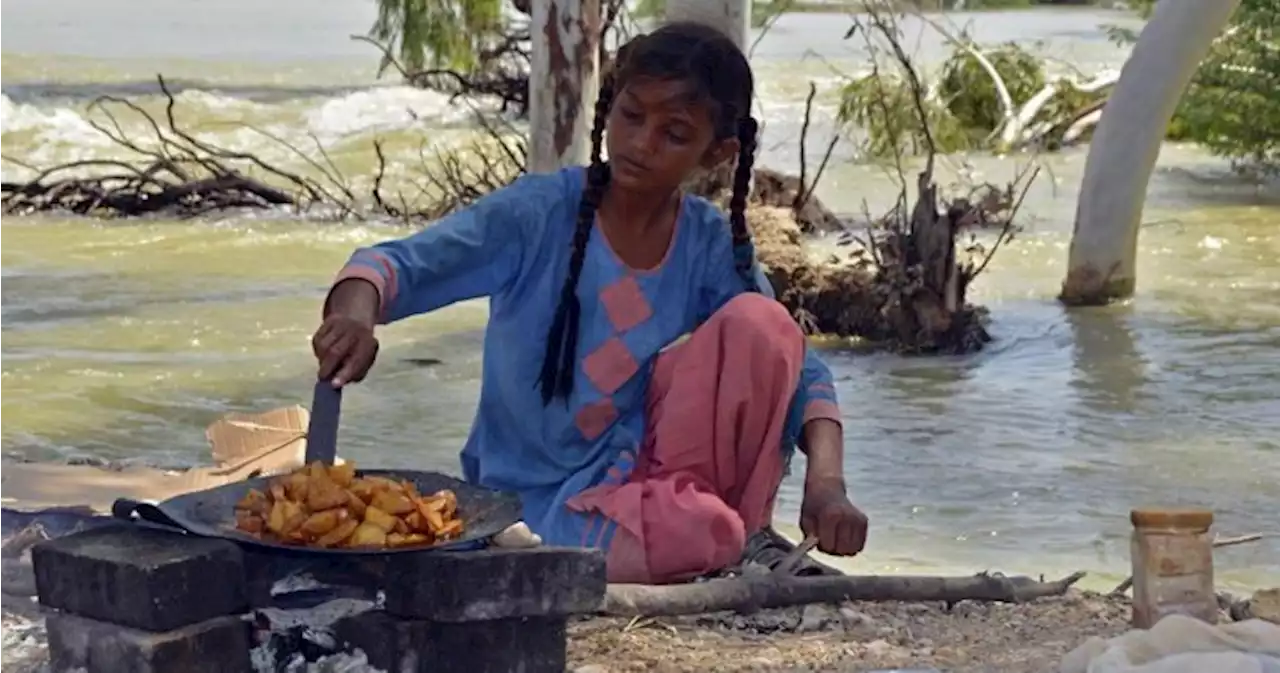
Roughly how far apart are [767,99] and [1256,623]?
15.8m

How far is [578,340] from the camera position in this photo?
330 centimetres

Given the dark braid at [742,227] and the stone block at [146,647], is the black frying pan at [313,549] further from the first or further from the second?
the dark braid at [742,227]

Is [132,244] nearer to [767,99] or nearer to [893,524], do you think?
[893,524]

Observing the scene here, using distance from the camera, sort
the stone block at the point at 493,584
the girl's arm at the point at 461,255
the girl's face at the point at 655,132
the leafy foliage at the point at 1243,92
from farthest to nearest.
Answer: the leafy foliage at the point at 1243,92 → the girl's face at the point at 655,132 → the girl's arm at the point at 461,255 → the stone block at the point at 493,584

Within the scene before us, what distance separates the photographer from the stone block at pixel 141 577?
2.44 metres

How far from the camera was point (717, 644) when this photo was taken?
10.3ft

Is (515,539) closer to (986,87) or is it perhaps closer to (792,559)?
(792,559)

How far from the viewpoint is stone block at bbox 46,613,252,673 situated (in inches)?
96.7

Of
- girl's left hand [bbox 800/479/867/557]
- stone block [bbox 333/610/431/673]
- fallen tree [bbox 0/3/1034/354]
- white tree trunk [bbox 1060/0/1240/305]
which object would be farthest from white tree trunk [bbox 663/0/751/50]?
stone block [bbox 333/610/431/673]

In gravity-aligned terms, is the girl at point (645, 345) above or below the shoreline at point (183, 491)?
above

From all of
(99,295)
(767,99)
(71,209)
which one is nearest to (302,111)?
(767,99)

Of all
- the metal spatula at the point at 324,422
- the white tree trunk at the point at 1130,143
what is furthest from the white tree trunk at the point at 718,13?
the metal spatula at the point at 324,422

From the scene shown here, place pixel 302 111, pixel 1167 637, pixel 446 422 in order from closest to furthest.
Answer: pixel 1167 637, pixel 446 422, pixel 302 111

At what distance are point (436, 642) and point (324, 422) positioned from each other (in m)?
0.33
